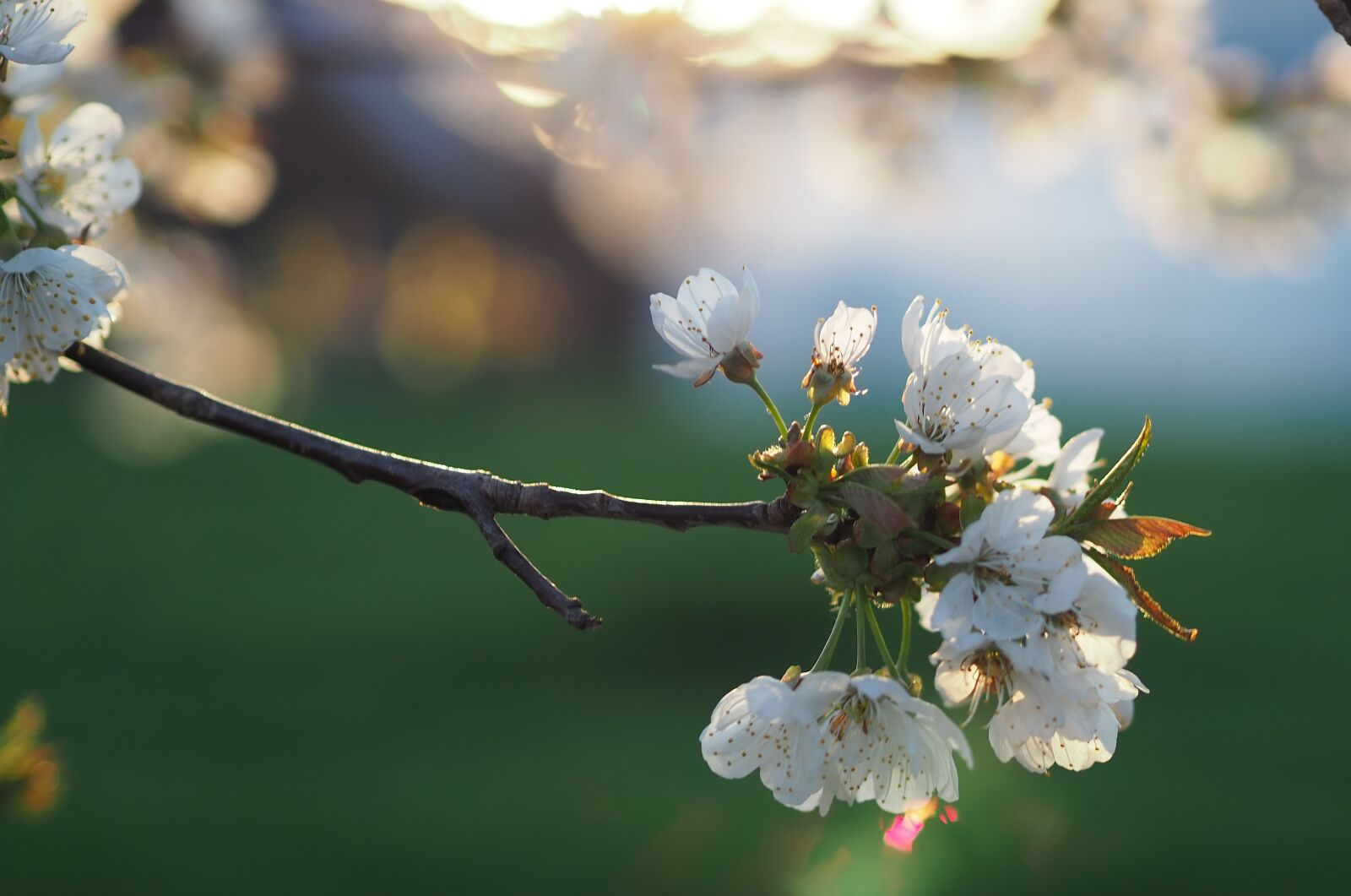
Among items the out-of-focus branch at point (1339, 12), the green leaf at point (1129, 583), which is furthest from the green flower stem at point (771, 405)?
the out-of-focus branch at point (1339, 12)

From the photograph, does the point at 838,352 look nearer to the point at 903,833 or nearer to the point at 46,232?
the point at 903,833

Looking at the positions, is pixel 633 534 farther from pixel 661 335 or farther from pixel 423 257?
pixel 661 335

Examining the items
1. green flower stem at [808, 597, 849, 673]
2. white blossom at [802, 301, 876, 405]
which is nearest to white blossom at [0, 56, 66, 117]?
white blossom at [802, 301, 876, 405]

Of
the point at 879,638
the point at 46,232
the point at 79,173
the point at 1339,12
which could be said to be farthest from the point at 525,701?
the point at 1339,12

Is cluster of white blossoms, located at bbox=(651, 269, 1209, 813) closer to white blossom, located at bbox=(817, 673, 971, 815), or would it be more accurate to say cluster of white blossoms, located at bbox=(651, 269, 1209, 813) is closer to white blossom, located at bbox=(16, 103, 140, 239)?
white blossom, located at bbox=(817, 673, 971, 815)

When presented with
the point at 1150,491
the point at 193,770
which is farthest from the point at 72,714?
the point at 1150,491
